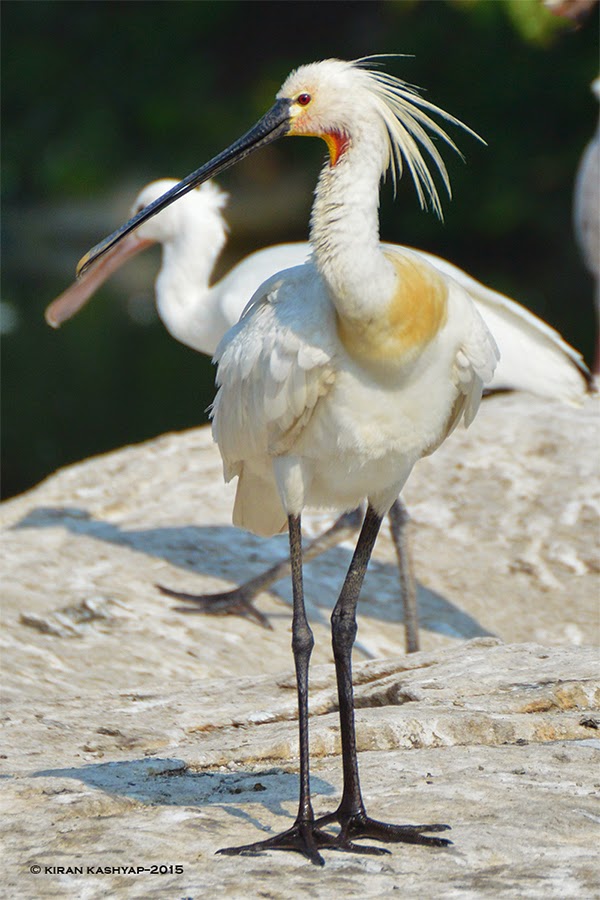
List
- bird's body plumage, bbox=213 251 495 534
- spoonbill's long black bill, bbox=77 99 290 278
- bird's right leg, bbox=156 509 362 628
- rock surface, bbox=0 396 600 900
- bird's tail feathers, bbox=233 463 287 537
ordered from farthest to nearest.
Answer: bird's right leg, bbox=156 509 362 628
bird's tail feathers, bbox=233 463 287 537
spoonbill's long black bill, bbox=77 99 290 278
bird's body plumage, bbox=213 251 495 534
rock surface, bbox=0 396 600 900

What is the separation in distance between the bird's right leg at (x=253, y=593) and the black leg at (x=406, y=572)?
254mm

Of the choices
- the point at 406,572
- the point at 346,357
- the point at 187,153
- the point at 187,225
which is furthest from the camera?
the point at 187,153

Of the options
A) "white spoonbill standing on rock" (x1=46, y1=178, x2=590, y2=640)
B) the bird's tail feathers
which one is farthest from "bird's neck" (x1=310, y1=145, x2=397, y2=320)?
"white spoonbill standing on rock" (x1=46, y1=178, x2=590, y2=640)

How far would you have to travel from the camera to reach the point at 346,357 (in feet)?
12.8

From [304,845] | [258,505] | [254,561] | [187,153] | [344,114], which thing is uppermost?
[187,153]

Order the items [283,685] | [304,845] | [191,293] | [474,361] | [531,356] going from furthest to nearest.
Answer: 1. [191,293]
2. [531,356]
3. [283,685]
4. [474,361]
5. [304,845]

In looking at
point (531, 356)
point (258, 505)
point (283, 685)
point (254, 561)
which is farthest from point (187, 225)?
point (283, 685)

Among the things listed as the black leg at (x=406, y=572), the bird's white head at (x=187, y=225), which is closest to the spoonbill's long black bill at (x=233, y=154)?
the black leg at (x=406, y=572)

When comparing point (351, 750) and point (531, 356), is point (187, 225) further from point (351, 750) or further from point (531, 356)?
point (351, 750)

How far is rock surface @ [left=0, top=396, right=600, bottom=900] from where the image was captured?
3.49 metres

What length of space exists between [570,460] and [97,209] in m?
24.7

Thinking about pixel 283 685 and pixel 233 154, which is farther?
pixel 283 685

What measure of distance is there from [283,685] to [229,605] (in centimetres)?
186

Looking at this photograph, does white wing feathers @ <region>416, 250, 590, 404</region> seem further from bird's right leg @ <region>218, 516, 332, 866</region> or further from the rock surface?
bird's right leg @ <region>218, 516, 332, 866</region>
